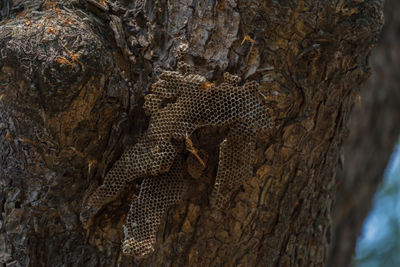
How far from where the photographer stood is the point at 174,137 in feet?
3.02

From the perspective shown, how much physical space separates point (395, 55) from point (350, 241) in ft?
2.94

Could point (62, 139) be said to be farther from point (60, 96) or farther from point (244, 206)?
point (244, 206)

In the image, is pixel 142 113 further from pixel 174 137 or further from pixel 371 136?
pixel 371 136

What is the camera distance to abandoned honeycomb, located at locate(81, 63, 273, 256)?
915mm

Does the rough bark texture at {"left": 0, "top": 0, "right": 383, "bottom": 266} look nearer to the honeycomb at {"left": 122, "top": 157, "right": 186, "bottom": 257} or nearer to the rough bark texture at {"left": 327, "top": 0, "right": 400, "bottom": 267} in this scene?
the honeycomb at {"left": 122, "top": 157, "right": 186, "bottom": 257}

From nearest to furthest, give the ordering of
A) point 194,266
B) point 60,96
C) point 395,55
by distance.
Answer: point 60,96 → point 194,266 → point 395,55

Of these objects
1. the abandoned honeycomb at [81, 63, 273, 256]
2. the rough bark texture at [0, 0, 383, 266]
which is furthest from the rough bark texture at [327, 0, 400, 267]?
the abandoned honeycomb at [81, 63, 273, 256]

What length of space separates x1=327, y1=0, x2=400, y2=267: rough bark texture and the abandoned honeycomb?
4.16ft

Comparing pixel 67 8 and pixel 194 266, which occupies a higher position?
pixel 67 8

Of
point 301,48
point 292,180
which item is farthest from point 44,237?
point 301,48

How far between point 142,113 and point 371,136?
1469mm

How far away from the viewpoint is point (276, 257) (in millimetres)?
1052

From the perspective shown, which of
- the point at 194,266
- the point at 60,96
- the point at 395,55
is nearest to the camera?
the point at 60,96

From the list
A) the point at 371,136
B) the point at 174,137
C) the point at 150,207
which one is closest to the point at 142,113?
the point at 174,137
